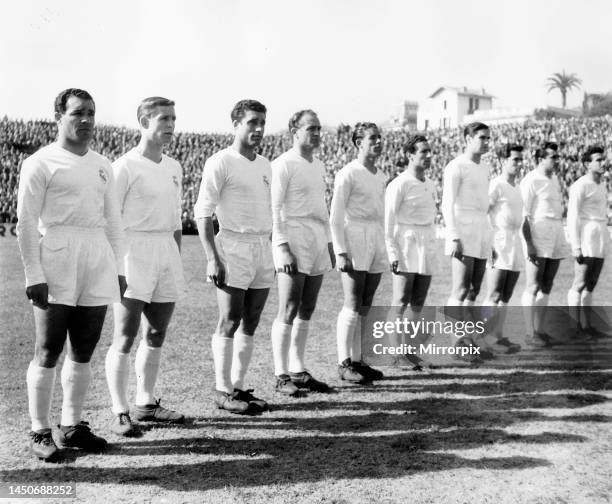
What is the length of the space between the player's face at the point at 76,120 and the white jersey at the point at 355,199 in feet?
8.62

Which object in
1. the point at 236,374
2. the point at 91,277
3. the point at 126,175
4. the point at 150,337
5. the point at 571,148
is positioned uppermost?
the point at 571,148

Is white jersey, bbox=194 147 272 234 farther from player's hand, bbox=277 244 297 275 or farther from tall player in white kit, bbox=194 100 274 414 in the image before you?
player's hand, bbox=277 244 297 275

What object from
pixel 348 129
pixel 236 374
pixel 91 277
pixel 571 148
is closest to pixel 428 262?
pixel 236 374

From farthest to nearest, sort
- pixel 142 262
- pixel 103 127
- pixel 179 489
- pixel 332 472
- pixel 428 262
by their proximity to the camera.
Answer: pixel 103 127 < pixel 428 262 < pixel 142 262 < pixel 332 472 < pixel 179 489

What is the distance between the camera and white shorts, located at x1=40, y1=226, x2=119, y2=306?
3.90 metres

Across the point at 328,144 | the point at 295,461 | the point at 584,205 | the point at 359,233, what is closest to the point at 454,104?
the point at 328,144

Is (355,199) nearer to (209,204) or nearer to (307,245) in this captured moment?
(307,245)

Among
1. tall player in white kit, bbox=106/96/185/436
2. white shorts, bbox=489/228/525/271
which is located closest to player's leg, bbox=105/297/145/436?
tall player in white kit, bbox=106/96/185/436

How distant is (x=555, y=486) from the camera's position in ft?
11.9

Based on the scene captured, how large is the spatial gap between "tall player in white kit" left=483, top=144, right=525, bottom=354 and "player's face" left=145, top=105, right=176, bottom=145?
4198mm

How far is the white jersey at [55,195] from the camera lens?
12.4 feet

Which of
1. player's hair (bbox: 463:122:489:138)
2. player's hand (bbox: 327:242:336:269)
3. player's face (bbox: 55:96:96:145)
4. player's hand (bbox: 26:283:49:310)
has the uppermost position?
player's hair (bbox: 463:122:489:138)

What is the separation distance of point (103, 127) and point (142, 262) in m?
37.7

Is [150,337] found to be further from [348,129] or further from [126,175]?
[348,129]
